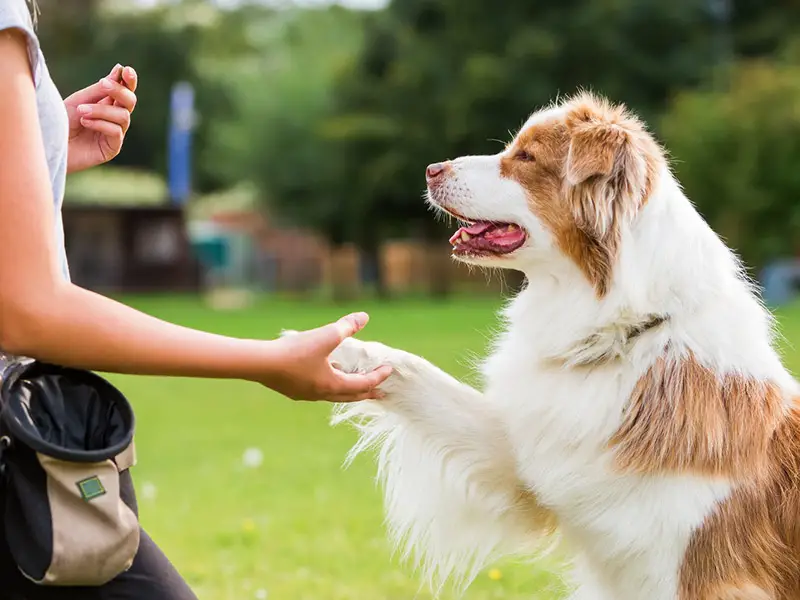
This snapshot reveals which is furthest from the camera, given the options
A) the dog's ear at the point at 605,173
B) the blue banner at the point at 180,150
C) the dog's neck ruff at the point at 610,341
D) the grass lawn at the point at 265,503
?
the blue banner at the point at 180,150

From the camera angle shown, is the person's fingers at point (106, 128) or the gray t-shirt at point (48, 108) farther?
the person's fingers at point (106, 128)

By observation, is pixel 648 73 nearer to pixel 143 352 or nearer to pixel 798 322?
pixel 798 322

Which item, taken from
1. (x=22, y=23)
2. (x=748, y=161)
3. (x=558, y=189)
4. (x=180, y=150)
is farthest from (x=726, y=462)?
(x=180, y=150)

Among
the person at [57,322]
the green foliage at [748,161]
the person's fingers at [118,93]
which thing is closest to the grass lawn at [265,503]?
the person's fingers at [118,93]

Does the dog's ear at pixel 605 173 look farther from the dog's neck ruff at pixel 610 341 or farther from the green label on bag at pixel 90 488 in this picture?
the green label on bag at pixel 90 488

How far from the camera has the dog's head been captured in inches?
154

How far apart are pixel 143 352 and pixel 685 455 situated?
1.96m

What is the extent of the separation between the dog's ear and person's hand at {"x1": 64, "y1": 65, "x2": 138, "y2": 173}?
5.28 ft

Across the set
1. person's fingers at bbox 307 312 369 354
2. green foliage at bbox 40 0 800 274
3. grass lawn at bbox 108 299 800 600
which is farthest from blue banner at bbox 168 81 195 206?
person's fingers at bbox 307 312 369 354

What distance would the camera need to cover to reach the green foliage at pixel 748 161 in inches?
1227

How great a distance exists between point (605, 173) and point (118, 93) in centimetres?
168

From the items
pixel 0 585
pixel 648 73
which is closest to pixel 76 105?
pixel 0 585

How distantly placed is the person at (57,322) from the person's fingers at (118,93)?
66cm

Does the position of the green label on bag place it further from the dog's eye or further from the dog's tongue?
the dog's eye
